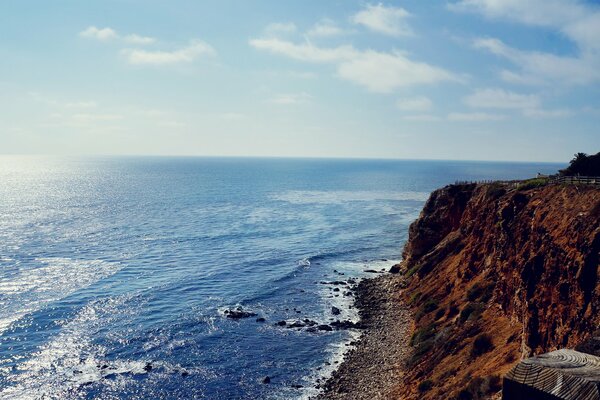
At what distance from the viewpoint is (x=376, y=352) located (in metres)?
52.1

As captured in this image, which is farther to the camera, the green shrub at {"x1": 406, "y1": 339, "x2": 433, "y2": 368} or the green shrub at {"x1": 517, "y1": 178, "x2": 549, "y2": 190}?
the green shrub at {"x1": 517, "y1": 178, "x2": 549, "y2": 190}

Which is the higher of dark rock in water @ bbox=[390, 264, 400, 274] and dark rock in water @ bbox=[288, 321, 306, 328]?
dark rock in water @ bbox=[390, 264, 400, 274]

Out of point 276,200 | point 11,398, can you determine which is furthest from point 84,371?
point 276,200

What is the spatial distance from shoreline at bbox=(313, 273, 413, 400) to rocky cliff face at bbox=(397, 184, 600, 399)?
181cm

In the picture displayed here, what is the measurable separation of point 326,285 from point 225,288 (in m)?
16.5

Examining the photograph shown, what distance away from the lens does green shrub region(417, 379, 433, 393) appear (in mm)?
40219

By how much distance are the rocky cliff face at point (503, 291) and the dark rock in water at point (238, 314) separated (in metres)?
22.2

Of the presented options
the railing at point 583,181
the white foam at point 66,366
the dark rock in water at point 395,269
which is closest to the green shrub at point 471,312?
the railing at point 583,181

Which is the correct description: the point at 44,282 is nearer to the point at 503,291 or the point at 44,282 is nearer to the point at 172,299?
the point at 172,299

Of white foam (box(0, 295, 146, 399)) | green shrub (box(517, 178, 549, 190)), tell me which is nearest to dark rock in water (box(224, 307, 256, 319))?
white foam (box(0, 295, 146, 399))

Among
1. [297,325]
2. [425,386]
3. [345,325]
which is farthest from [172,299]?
[425,386]

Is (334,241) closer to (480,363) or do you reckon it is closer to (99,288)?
(99,288)

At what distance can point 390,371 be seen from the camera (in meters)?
47.4

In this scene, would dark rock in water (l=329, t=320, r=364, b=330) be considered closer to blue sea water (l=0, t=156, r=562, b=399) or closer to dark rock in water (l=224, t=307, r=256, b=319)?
blue sea water (l=0, t=156, r=562, b=399)
